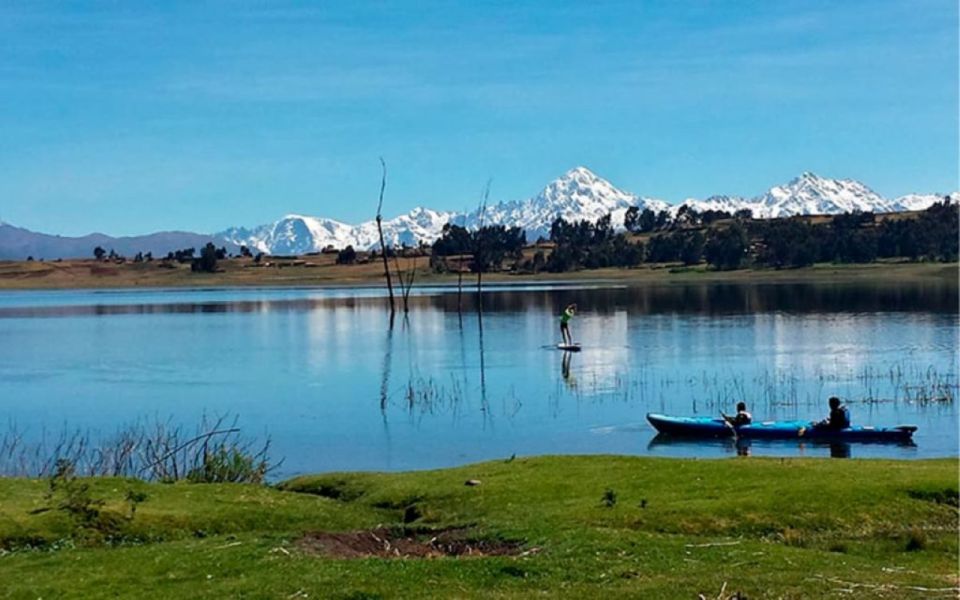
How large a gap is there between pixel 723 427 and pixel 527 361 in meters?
24.0

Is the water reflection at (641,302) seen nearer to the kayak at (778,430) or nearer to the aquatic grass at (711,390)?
the aquatic grass at (711,390)

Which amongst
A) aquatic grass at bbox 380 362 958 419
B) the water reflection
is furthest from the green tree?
aquatic grass at bbox 380 362 958 419

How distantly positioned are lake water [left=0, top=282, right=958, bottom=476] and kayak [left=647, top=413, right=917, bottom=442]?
42cm

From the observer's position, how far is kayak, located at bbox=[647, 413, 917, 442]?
34125 mm

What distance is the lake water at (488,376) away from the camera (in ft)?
121

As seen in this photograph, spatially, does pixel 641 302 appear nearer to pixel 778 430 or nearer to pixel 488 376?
pixel 488 376

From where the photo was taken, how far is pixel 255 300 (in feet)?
464

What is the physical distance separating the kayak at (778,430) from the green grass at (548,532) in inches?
320

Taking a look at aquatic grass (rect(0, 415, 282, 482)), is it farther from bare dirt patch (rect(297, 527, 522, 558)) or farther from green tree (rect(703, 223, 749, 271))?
green tree (rect(703, 223, 749, 271))

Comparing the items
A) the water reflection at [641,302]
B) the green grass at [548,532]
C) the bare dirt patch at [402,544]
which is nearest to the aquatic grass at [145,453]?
the green grass at [548,532]

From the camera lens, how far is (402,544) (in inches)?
778

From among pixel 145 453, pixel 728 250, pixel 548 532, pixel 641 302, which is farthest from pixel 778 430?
pixel 728 250

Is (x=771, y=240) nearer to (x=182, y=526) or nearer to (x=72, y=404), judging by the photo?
(x=72, y=404)

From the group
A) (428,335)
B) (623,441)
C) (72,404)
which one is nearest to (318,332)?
(428,335)
